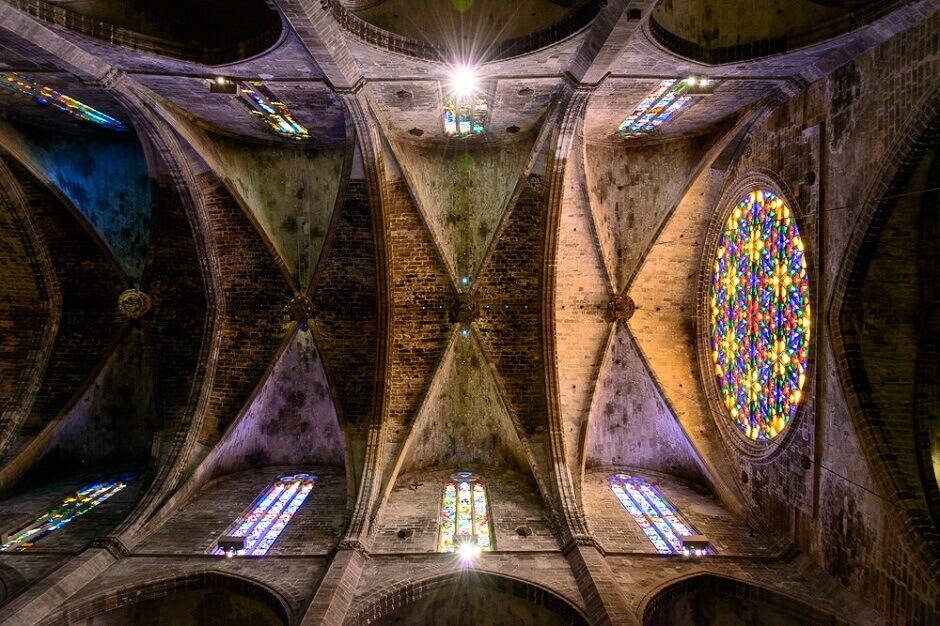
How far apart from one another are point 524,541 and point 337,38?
25.2 feet

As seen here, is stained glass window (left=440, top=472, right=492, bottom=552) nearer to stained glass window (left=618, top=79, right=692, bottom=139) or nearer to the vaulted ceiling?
the vaulted ceiling

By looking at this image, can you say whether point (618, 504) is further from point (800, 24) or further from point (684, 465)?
point (800, 24)

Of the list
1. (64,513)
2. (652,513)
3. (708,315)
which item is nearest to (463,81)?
(708,315)

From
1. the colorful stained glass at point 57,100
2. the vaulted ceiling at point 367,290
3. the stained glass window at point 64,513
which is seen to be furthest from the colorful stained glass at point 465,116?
the stained glass window at point 64,513

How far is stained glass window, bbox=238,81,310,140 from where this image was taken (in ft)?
24.7

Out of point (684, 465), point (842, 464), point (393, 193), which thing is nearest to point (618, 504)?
point (684, 465)

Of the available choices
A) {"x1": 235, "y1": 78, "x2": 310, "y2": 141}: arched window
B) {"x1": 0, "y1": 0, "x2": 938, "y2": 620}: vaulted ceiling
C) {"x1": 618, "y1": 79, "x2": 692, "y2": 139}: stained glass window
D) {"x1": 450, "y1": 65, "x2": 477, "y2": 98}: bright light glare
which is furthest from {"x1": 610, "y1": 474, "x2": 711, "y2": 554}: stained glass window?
{"x1": 235, "y1": 78, "x2": 310, "y2": 141}: arched window

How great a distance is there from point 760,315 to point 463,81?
6209 mm

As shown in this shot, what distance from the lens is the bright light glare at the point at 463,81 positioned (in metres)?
7.01

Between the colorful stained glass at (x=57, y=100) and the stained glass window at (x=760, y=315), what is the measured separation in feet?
36.9

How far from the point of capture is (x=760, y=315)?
8391mm

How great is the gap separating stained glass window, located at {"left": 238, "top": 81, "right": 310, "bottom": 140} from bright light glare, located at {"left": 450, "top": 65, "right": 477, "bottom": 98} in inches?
111

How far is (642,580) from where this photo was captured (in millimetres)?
7031

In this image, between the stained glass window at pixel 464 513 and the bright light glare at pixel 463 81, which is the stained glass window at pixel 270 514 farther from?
the bright light glare at pixel 463 81
